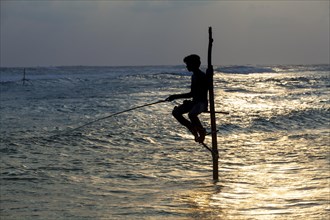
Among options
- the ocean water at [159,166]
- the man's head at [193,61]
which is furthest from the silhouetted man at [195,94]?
the ocean water at [159,166]

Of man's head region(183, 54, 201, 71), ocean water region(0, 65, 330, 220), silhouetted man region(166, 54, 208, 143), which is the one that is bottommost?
ocean water region(0, 65, 330, 220)

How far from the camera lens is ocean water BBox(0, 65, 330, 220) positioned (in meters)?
10.2

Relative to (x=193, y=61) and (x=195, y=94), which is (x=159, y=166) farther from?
(x=193, y=61)

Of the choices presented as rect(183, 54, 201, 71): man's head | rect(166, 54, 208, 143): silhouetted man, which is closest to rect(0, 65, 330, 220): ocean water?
rect(166, 54, 208, 143): silhouetted man

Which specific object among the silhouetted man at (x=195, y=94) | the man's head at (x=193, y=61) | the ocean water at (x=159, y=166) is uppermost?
the man's head at (x=193, y=61)

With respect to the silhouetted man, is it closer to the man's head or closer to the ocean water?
the man's head

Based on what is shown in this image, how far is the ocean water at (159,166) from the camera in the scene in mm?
10195

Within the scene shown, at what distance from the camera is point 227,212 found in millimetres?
9812

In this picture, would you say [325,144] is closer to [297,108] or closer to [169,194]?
[169,194]

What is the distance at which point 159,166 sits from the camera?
14.1 m

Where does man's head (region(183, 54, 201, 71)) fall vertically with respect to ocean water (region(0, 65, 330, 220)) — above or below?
above

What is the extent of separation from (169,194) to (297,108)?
16.2m

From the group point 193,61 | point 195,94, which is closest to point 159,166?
point 195,94

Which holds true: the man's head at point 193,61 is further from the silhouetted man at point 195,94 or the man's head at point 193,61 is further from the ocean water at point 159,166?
the ocean water at point 159,166
